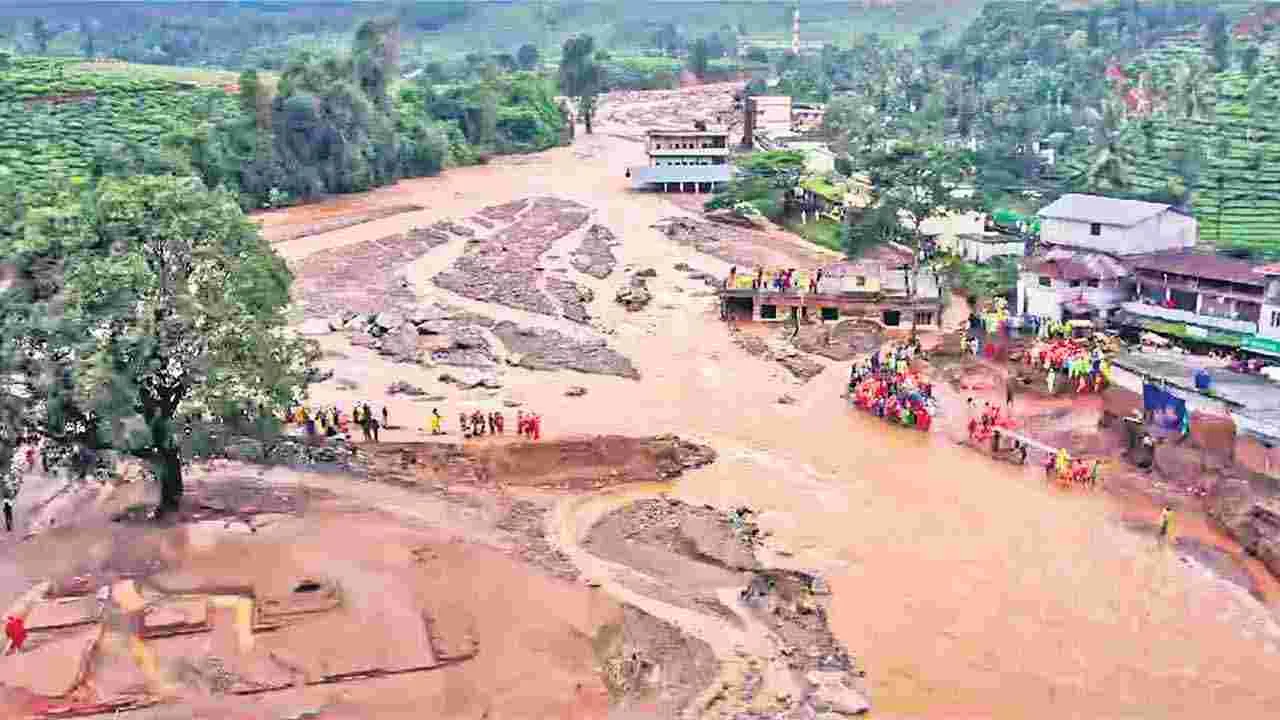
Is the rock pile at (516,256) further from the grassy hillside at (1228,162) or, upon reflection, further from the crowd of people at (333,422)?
the grassy hillside at (1228,162)

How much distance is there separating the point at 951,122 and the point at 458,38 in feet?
362

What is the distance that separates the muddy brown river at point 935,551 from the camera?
19.4 meters

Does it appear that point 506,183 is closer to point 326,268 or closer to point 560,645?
point 326,268

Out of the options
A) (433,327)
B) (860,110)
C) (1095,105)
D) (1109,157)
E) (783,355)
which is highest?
(1095,105)

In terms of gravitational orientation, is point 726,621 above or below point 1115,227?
below

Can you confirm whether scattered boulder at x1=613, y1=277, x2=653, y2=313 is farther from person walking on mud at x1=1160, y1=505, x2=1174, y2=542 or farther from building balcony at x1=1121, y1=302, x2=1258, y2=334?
person walking on mud at x1=1160, y1=505, x2=1174, y2=542

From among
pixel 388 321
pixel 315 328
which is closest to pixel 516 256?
pixel 388 321

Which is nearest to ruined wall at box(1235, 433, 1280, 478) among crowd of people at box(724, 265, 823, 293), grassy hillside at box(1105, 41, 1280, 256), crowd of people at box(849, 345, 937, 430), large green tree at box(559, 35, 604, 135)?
crowd of people at box(849, 345, 937, 430)

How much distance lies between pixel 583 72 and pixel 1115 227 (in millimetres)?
67083

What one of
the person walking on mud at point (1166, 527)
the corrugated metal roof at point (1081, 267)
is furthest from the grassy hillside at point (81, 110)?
the person walking on mud at point (1166, 527)

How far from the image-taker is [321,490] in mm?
24984

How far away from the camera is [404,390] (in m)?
32.8

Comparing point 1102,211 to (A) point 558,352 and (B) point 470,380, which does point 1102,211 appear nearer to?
(A) point 558,352

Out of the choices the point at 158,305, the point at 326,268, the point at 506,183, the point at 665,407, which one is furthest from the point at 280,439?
the point at 506,183
